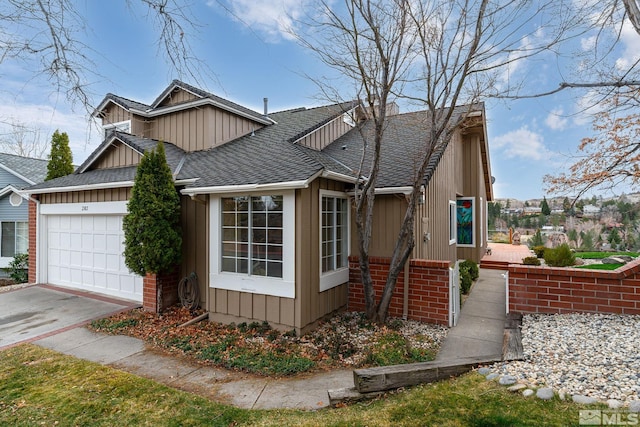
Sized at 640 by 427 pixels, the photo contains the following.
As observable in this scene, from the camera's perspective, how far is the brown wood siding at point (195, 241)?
7.71m

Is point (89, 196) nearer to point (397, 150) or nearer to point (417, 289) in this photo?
point (397, 150)

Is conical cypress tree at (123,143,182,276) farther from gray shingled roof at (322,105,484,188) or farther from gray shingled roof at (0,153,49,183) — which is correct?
gray shingled roof at (0,153,49,183)

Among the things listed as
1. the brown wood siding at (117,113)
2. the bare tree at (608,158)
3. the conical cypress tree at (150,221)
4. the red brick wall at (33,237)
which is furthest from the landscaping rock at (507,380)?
the red brick wall at (33,237)

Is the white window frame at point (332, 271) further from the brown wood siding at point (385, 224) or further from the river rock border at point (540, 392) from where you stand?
the river rock border at point (540, 392)

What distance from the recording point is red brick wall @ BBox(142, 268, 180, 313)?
24.9 ft

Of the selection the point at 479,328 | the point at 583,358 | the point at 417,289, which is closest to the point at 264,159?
the point at 417,289

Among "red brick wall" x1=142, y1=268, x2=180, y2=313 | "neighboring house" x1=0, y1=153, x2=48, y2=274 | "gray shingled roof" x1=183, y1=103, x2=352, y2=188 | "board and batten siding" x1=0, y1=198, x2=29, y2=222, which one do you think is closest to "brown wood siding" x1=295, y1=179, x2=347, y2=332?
"gray shingled roof" x1=183, y1=103, x2=352, y2=188

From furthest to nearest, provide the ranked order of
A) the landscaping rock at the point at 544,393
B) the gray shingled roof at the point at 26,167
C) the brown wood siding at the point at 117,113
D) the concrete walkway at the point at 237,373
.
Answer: the gray shingled roof at the point at 26,167 → the brown wood siding at the point at 117,113 → the concrete walkway at the point at 237,373 → the landscaping rock at the point at 544,393

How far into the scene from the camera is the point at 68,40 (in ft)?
10.0

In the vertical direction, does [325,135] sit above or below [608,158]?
above

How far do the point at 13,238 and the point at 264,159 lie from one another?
1488cm

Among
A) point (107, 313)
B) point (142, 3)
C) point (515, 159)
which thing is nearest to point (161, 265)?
point (107, 313)

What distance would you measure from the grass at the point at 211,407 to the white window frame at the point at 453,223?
831 cm

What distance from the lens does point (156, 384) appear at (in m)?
4.41
